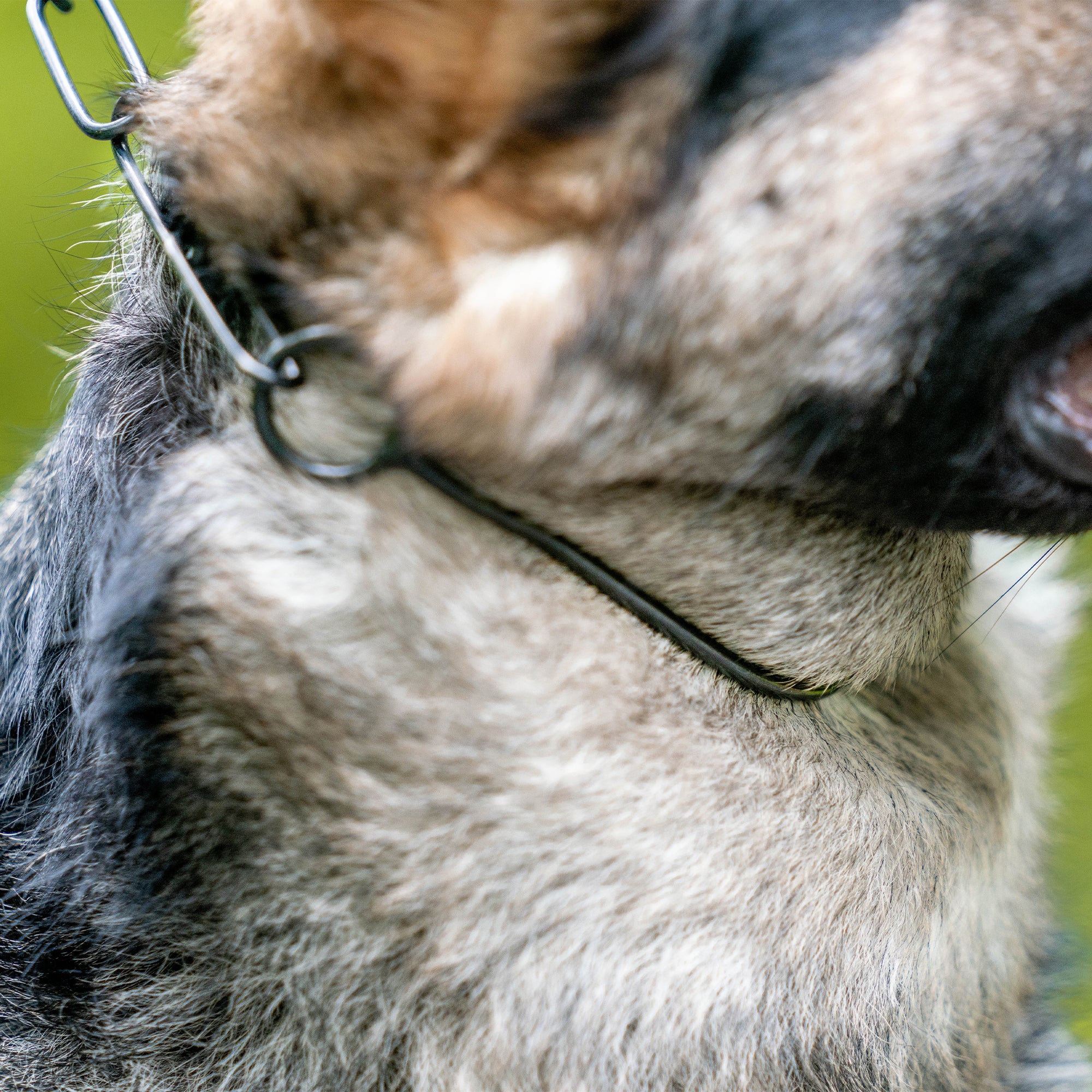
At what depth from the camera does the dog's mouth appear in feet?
3.67

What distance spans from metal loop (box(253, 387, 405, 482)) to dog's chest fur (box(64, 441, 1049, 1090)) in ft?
0.09

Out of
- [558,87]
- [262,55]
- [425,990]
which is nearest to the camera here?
[558,87]

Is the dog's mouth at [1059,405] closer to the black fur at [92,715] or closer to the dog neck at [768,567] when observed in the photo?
the dog neck at [768,567]

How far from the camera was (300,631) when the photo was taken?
116 centimetres

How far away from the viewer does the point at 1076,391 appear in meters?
1.13

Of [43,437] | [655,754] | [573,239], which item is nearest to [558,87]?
[573,239]

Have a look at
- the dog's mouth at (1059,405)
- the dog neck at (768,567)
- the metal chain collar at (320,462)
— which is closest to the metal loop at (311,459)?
the metal chain collar at (320,462)

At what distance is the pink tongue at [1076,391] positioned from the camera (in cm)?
112

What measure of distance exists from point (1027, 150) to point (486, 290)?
0.50 metres

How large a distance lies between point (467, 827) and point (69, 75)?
1.01 m

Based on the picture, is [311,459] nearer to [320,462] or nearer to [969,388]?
[320,462]

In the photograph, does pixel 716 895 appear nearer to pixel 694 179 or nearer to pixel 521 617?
pixel 521 617

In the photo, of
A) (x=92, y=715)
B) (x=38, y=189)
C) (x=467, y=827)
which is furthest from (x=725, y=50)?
(x=38, y=189)

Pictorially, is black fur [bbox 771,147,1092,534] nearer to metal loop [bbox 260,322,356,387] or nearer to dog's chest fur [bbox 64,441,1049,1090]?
dog's chest fur [bbox 64,441,1049,1090]
